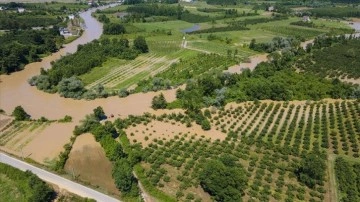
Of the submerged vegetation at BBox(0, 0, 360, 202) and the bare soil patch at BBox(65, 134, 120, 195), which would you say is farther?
the bare soil patch at BBox(65, 134, 120, 195)

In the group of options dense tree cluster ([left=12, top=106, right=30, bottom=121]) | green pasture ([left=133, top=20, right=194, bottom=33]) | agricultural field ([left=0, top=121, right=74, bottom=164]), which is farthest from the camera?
green pasture ([left=133, top=20, right=194, bottom=33])

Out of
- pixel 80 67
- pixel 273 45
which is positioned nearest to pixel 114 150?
pixel 80 67

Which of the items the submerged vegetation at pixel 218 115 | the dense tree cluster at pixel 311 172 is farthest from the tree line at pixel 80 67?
the dense tree cluster at pixel 311 172

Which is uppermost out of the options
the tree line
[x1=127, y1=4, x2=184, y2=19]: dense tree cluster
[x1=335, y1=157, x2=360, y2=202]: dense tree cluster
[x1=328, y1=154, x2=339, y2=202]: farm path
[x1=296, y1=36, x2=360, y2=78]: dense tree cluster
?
[x1=127, y1=4, x2=184, y2=19]: dense tree cluster

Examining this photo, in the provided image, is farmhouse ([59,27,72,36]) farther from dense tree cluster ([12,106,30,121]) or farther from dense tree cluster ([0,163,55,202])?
dense tree cluster ([0,163,55,202])

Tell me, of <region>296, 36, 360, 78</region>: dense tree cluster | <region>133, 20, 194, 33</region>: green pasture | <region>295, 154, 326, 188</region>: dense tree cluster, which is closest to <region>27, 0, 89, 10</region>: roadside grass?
<region>133, 20, 194, 33</region>: green pasture

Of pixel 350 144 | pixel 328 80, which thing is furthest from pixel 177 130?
pixel 328 80

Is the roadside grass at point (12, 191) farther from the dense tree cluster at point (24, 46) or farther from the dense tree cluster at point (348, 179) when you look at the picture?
the dense tree cluster at point (24, 46)
